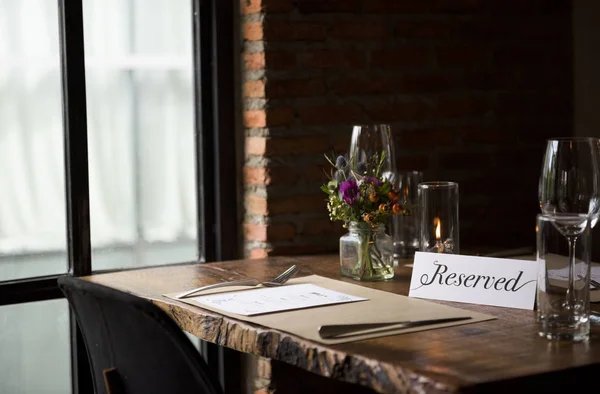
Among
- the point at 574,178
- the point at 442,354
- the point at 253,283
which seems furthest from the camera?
the point at 253,283

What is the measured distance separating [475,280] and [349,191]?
349 mm

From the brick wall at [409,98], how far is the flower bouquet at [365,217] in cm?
71

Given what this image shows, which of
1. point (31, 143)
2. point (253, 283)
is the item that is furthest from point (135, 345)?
point (31, 143)

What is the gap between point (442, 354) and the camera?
1382 mm

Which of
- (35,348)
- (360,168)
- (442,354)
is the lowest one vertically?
(35,348)

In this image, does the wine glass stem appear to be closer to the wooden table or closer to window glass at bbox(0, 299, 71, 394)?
the wooden table

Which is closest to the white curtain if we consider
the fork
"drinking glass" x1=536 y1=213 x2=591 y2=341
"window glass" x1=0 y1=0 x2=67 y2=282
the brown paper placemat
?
"window glass" x1=0 y1=0 x2=67 y2=282

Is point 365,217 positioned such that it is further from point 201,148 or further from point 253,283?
point 201,148

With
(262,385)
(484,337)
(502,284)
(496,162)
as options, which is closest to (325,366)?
(484,337)

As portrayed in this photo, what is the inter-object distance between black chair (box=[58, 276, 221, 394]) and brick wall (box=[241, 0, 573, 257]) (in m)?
1.20

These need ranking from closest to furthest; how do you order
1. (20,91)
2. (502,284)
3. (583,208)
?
(583,208)
(502,284)
(20,91)

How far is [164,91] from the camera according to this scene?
9.10 feet

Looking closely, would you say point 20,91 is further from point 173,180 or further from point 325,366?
point 325,366

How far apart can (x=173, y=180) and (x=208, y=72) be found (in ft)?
1.10
